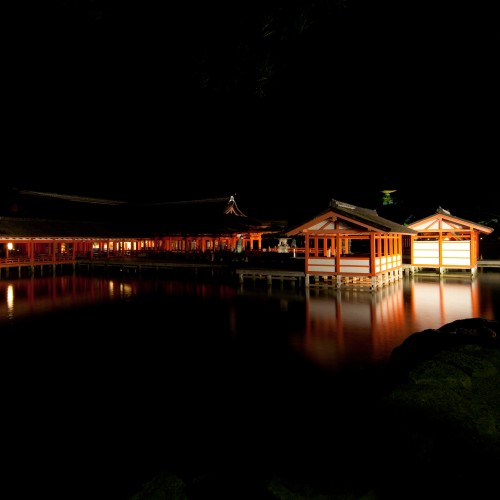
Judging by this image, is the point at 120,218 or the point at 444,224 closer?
the point at 444,224

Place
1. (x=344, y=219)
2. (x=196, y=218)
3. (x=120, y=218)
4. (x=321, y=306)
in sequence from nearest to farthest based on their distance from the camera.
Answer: (x=321, y=306), (x=344, y=219), (x=196, y=218), (x=120, y=218)

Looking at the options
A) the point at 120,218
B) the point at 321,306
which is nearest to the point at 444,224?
the point at 321,306

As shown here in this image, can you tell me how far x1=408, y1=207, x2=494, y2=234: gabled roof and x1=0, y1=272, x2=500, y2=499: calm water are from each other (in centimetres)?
662

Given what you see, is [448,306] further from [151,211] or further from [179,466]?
[151,211]

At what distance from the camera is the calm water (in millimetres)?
4266

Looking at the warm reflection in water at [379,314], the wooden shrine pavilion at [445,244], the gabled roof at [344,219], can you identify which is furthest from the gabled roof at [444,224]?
the gabled roof at [344,219]

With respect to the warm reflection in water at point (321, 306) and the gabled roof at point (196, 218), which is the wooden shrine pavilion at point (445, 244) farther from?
the gabled roof at point (196, 218)

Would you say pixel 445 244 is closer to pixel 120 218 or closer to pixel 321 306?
pixel 321 306

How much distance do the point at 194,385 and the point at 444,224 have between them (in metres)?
17.9

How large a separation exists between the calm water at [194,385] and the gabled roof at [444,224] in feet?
21.7

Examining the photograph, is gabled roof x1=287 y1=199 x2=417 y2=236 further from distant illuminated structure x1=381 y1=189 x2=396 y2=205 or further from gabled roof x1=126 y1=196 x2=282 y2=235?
distant illuminated structure x1=381 y1=189 x2=396 y2=205

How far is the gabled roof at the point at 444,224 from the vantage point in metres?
19.2

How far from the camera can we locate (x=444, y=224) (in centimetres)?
2005

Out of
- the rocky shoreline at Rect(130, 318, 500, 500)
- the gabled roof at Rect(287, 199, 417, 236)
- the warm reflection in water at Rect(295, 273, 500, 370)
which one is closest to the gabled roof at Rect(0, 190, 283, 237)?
the gabled roof at Rect(287, 199, 417, 236)
